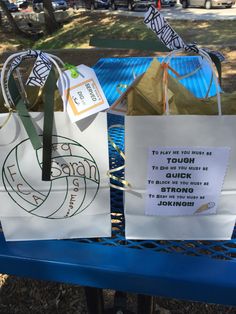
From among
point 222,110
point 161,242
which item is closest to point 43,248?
point 161,242

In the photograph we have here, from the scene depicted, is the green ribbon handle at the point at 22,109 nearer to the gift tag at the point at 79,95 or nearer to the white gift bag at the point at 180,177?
the gift tag at the point at 79,95

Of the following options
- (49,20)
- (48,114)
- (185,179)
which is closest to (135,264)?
(185,179)

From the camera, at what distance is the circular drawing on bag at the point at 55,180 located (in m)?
0.81

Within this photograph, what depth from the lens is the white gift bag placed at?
74 cm

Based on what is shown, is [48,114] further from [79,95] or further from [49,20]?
[49,20]

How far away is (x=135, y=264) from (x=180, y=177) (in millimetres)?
257

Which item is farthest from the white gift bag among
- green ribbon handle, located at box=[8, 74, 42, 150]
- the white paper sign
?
green ribbon handle, located at box=[8, 74, 42, 150]

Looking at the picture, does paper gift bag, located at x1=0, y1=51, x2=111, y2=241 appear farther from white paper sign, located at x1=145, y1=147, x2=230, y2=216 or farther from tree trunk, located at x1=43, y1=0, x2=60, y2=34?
tree trunk, located at x1=43, y1=0, x2=60, y2=34

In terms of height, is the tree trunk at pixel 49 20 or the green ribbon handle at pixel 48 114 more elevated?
the green ribbon handle at pixel 48 114

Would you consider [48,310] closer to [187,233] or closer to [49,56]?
[187,233]

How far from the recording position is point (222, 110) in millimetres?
754

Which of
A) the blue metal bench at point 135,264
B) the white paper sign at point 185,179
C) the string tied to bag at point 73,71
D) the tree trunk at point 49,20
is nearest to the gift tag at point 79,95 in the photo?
the string tied to bag at point 73,71

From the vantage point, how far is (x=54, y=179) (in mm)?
856

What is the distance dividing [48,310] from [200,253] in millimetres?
1183
